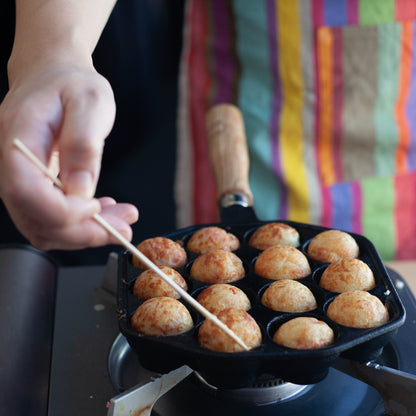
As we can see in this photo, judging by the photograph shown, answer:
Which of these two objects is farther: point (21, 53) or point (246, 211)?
point (246, 211)

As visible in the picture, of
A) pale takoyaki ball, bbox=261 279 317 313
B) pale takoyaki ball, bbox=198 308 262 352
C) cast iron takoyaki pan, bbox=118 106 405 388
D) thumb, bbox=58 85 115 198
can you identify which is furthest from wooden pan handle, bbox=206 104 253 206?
thumb, bbox=58 85 115 198

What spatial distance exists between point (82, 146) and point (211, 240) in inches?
17.8

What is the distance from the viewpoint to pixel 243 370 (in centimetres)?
78

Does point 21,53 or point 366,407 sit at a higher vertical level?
point 21,53

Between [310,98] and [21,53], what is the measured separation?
39.1 inches

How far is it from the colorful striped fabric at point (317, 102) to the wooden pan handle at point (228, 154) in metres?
0.30

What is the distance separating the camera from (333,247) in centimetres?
105

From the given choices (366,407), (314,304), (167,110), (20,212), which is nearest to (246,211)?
(314,304)

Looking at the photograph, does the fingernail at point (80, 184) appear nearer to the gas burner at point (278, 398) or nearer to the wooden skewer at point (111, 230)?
the wooden skewer at point (111, 230)

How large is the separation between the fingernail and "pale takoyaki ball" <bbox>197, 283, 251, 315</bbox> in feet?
1.01

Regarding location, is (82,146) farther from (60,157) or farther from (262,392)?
(262,392)

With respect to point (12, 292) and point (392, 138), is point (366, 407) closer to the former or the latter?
point (12, 292)

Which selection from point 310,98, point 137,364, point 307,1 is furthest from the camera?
point 310,98

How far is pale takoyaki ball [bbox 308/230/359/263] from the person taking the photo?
3.42 ft
